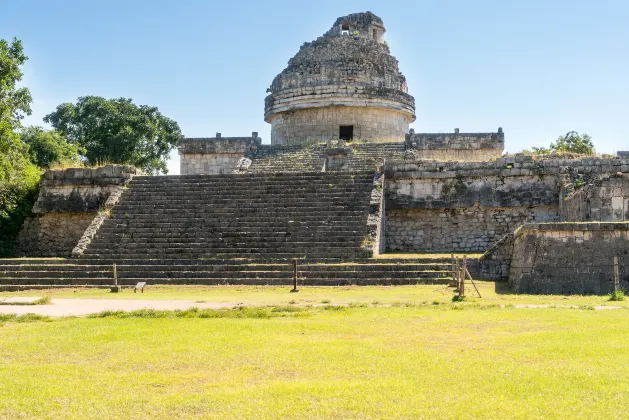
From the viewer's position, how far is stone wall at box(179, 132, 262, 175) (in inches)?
1115

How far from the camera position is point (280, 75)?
29328 millimetres

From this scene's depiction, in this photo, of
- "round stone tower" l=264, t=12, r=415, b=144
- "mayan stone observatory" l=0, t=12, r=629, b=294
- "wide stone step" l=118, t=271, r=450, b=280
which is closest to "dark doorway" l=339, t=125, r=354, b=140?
"round stone tower" l=264, t=12, r=415, b=144

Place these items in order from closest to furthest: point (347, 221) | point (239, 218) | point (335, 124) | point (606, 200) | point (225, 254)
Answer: point (606, 200) → point (225, 254) → point (347, 221) → point (239, 218) → point (335, 124)

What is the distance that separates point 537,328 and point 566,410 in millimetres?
3574

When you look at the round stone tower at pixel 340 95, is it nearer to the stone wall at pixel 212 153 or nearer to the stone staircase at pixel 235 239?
the stone wall at pixel 212 153

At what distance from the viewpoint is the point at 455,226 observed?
20062mm

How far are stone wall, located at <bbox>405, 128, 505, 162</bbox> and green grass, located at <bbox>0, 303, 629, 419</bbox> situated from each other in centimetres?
1759

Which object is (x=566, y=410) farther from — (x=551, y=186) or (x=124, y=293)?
(x=551, y=186)

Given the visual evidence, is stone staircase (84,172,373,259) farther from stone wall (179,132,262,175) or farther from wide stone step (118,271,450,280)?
stone wall (179,132,262,175)

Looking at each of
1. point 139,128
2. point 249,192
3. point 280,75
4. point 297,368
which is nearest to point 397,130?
point 280,75

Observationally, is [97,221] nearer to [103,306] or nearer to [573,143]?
[103,306]

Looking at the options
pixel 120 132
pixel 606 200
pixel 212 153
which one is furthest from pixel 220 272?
pixel 120 132

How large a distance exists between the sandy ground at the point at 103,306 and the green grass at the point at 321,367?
1069 mm

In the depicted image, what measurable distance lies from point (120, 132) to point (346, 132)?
47.9 ft
